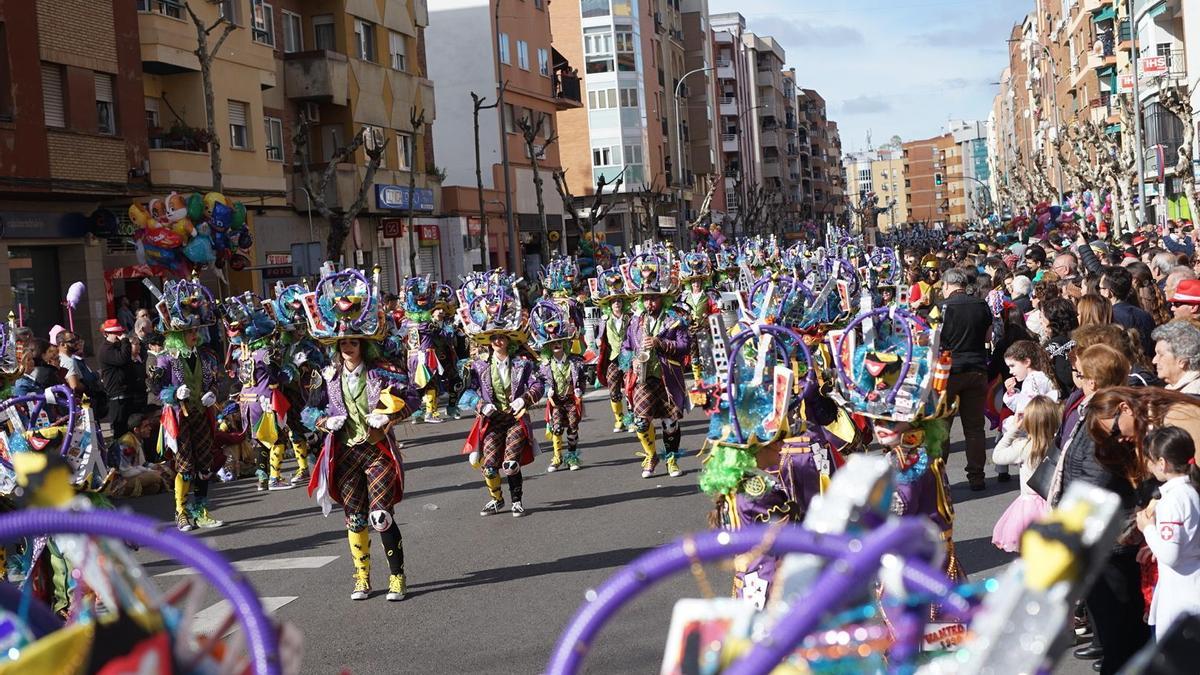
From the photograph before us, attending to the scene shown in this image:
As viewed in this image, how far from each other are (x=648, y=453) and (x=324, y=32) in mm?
25824

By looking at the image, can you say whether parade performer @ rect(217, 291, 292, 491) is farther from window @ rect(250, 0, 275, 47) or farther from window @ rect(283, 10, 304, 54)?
window @ rect(283, 10, 304, 54)

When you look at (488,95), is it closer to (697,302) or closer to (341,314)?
(697,302)

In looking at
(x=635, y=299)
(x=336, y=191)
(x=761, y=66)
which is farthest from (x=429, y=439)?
(x=761, y=66)

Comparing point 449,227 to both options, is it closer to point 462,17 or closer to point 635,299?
point 462,17

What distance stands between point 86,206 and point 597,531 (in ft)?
55.9

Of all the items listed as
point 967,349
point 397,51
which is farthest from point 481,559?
point 397,51

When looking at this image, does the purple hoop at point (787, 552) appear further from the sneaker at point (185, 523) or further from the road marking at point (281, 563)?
the sneaker at point (185, 523)

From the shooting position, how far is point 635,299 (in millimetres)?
15656

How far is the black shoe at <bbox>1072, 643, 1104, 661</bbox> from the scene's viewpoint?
678cm

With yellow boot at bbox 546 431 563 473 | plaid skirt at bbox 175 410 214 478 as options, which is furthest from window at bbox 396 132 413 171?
plaid skirt at bbox 175 410 214 478

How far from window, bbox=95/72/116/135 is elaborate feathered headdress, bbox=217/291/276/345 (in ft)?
33.2

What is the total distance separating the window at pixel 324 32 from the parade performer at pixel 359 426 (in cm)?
2832

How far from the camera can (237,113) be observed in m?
30.5

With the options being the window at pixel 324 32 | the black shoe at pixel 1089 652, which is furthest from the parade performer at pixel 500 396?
the window at pixel 324 32
